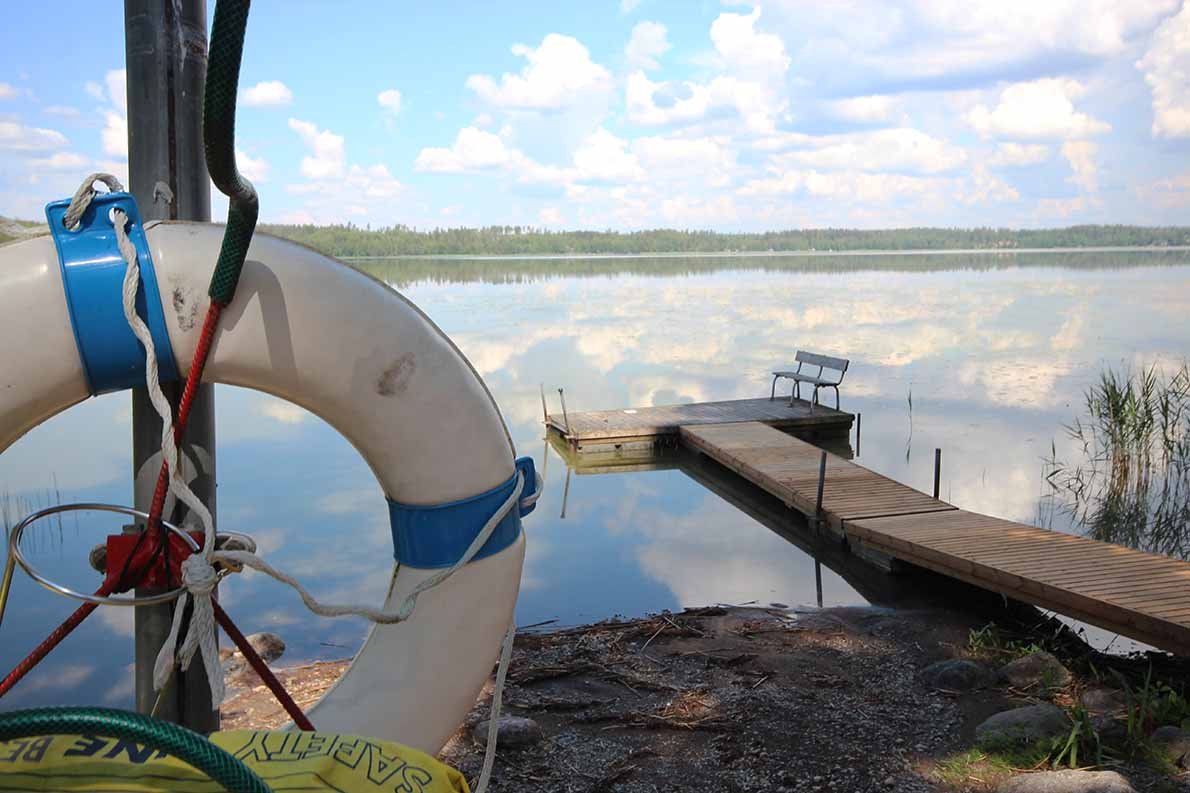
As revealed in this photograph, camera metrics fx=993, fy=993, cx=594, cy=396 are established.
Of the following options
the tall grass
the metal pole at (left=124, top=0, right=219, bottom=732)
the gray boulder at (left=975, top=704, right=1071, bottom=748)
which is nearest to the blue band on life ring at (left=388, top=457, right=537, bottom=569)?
the metal pole at (left=124, top=0, right=219, bottom=732)

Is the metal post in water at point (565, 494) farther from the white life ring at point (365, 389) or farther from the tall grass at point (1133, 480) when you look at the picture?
the white life ring at point (365, 389)

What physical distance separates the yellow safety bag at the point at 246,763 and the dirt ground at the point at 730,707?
1963mm

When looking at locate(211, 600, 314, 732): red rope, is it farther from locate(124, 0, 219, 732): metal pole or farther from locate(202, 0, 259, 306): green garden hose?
locate(202, 0, 259, 306): green garden hose

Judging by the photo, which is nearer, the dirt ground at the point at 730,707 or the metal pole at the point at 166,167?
the metal pole at the point at 166,167

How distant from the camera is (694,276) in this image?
4319cm

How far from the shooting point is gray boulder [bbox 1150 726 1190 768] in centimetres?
307

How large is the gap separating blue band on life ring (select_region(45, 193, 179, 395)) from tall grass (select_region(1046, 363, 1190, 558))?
7.00 metres

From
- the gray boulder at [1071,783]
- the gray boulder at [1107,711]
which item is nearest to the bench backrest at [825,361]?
the gray boulder at [1107,711]

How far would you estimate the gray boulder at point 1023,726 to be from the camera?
3.26 meters

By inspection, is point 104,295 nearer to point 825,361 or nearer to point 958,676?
point 958,676

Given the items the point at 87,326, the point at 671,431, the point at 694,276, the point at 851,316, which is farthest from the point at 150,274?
the point at 694,276

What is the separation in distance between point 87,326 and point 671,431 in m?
8.55

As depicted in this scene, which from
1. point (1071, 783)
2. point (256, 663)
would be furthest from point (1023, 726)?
point (256, 663)

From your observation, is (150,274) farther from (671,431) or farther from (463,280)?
(463,280)
